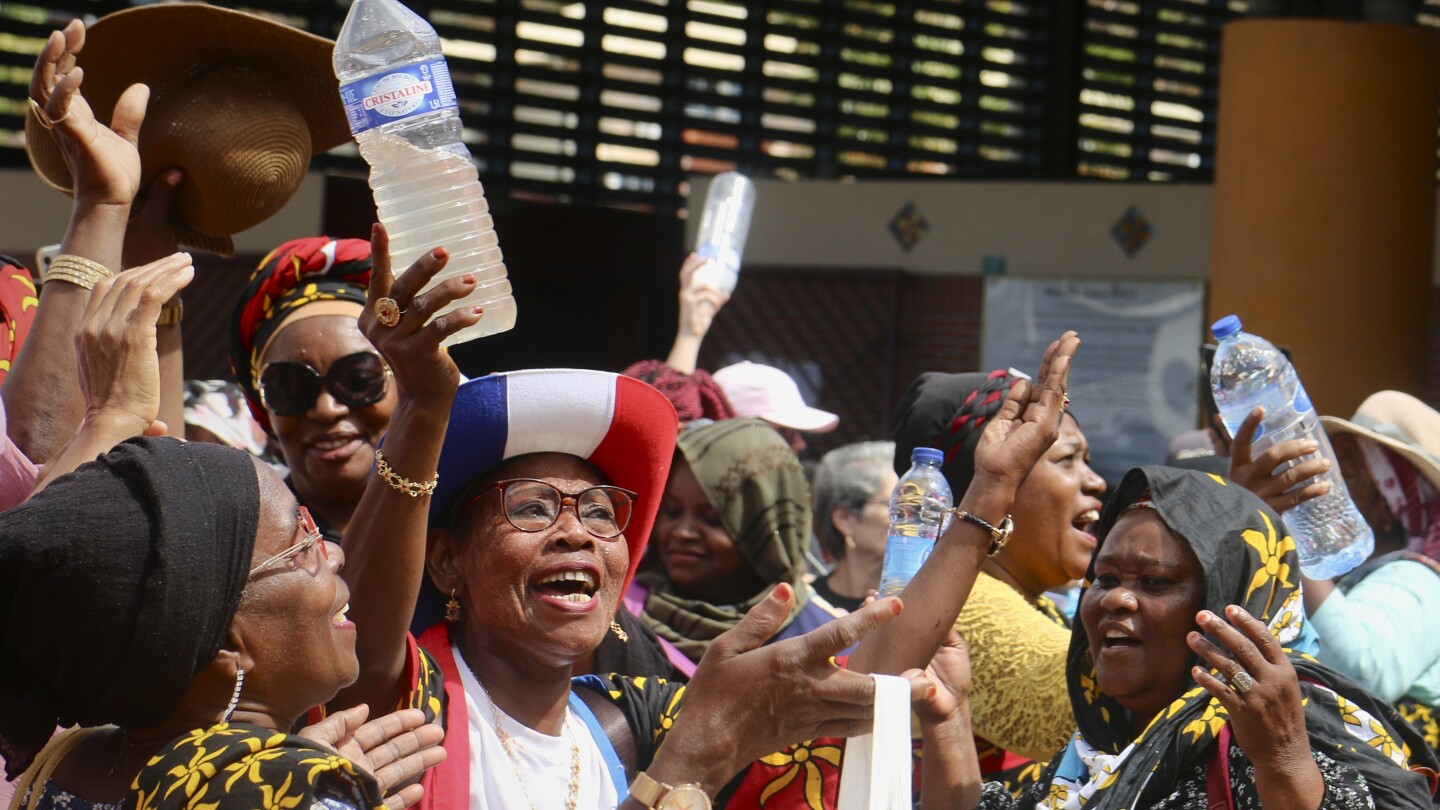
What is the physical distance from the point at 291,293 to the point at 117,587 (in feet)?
6.48

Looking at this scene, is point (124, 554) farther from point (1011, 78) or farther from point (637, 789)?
point (1011, 78)

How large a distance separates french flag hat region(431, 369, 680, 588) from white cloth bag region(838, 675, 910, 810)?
62 cm

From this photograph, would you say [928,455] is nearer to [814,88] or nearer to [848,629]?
[848,629]

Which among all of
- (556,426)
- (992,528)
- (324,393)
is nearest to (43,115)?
(324,393)

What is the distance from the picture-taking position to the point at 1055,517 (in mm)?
4121

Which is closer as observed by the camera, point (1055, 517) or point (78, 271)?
point (78, 271)

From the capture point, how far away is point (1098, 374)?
37.7 feet

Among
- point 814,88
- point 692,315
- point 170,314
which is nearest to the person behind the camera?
point 170,314

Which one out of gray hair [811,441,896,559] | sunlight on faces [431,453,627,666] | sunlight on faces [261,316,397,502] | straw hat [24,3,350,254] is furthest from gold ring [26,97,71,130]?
gray hair [811,441,896,559]

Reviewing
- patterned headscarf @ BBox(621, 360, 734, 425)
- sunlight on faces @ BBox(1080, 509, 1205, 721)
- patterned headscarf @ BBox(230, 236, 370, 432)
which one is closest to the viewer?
sunlight on faces @ BBox(1080, 509, 1205, 721)

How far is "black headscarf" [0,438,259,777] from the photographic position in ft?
6.86

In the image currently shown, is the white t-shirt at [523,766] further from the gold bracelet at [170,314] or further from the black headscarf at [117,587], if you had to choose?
the gold bracelet at [170,314]

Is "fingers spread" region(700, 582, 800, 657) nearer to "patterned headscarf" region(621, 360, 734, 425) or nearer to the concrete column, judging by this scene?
"patterned headscarf" region(621, 360, 734, 425)

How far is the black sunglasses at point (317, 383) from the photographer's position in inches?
150
